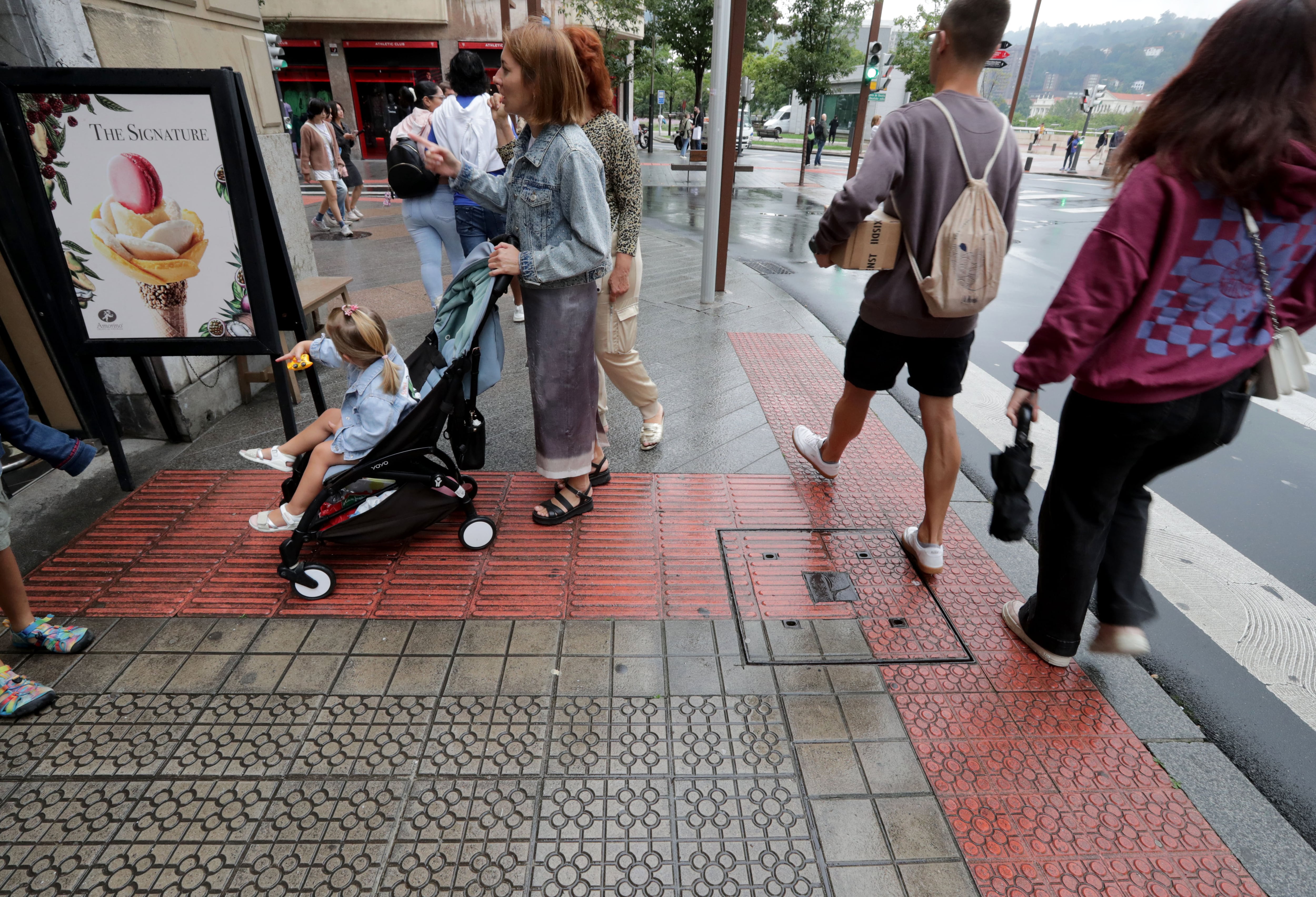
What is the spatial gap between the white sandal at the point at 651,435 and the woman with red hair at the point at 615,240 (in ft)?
0.70

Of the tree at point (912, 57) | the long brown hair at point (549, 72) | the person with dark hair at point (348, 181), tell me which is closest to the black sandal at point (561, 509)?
the long brown hair at point (549, 72)

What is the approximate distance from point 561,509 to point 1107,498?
2.29m

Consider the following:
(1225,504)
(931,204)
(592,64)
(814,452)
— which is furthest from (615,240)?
(1225,504)

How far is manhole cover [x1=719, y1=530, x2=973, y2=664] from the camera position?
2.73 meters

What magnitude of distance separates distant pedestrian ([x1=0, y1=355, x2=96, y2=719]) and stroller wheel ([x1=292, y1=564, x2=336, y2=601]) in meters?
0.73

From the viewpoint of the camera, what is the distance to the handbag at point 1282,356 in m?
1.97

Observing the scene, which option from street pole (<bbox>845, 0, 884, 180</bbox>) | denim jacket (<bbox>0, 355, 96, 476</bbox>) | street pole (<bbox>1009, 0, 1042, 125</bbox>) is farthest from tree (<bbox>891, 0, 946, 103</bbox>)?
denim jacket (<bbox>0, 355, 96, 476</bbox>)

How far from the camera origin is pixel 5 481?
3.71 metres

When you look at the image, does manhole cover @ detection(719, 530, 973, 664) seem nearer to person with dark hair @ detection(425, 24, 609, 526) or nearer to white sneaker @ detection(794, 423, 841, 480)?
white sneaker @ detection(794, 423, 841, 480)

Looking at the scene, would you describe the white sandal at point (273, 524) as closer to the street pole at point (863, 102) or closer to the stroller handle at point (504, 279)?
the stroller handle at point (504, 279)

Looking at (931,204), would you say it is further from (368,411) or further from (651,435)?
(368,411)

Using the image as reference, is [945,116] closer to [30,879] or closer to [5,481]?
[30,879]

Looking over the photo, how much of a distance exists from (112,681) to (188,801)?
738 mm

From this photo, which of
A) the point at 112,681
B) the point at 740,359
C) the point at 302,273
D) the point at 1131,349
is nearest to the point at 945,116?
the point at 1131,349
